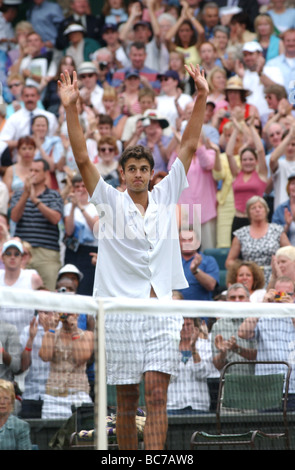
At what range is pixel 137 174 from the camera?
6.36 m

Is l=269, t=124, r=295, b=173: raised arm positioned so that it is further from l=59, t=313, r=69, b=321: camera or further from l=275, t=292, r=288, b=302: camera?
l=59, t=313, r=69, b=321: camera

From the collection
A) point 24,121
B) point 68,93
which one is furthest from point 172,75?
point 68,93

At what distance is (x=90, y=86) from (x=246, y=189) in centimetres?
418

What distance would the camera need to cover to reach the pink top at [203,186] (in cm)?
1241

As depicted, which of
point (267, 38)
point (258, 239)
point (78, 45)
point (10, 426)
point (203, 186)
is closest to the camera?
point (10, 426)

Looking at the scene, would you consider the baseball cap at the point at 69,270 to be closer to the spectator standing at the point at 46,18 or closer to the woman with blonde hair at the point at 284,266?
the woman with blonde hair at the point at 284,266

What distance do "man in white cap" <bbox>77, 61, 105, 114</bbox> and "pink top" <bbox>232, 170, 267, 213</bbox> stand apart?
3590mm

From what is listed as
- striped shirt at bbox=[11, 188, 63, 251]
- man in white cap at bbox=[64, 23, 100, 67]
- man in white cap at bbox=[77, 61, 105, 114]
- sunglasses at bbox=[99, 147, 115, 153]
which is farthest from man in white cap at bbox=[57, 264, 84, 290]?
man in white cap at bbox=[64, 23, 100, 67]

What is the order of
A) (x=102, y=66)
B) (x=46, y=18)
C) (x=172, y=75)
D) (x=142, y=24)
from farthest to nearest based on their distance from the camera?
(x=46, y=18)
(x=142, y=24)
(x=102, y=66)
(x=172, y=75)

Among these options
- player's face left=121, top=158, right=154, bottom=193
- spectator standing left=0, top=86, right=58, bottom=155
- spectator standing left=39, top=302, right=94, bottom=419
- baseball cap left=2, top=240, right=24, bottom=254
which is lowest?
spectator standing left=39, top=302, right=94, bottom=419

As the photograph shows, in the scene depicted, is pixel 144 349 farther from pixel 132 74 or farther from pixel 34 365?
pixel 132 74

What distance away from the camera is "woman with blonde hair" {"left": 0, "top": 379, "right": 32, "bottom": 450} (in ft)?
17.7

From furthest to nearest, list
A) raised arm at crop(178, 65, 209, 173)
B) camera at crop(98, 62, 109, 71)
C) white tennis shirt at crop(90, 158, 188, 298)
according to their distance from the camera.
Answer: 1. camera at crop(98, 62, 109, 71)
2. raised arm at crop(178, 65, 209, 173)
3. white tennis shirt at crop(90, 158, 188, 298)

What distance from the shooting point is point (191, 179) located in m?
12.5
